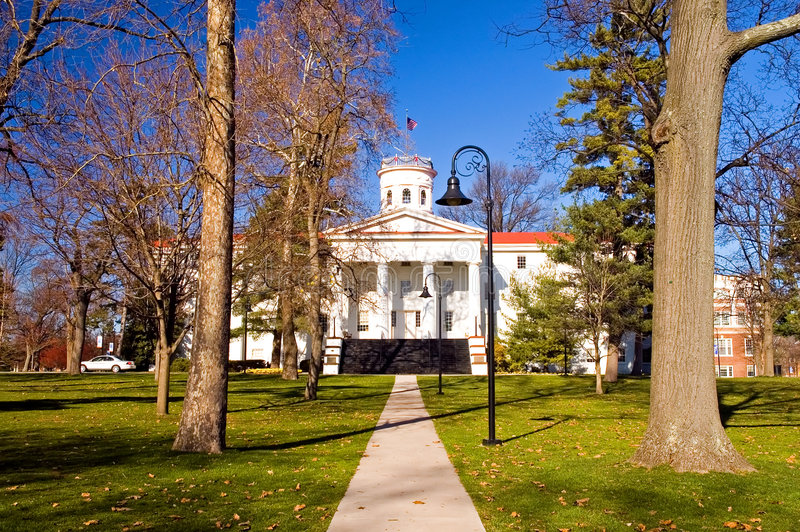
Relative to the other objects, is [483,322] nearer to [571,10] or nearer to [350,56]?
[350,56]

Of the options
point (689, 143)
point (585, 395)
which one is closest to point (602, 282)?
point (585, 395)

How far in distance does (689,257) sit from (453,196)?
14.3ft

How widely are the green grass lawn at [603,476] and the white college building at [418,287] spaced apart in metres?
22.6

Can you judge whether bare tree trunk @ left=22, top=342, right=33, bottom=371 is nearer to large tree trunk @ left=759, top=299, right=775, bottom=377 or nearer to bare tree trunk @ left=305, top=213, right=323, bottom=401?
bare tree trunk @ left=305, top=213, right=323, bottom=401

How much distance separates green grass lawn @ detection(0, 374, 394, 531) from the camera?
614cm

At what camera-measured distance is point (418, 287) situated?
47.9m

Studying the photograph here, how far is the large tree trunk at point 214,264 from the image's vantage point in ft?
31.0

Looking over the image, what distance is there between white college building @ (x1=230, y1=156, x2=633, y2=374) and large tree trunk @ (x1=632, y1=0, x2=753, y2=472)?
100 feet

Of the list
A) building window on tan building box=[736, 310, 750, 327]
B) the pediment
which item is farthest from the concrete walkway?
the pediment

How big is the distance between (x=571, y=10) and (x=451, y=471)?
7861 millimetres

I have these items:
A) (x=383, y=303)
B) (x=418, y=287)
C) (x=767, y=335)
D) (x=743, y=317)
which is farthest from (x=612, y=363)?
(x=418, y=287)

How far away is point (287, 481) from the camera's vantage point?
8031 mm

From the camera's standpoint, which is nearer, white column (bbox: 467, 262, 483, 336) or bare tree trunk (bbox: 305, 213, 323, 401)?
bare tree trunk (bbox: 305, 213, 323, 401)

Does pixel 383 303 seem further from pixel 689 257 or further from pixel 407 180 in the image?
pixel 689 257
